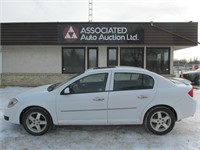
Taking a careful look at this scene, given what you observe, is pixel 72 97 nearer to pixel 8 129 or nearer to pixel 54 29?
pixel 8 129

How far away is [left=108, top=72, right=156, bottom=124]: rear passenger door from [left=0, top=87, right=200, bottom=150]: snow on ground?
397 mm

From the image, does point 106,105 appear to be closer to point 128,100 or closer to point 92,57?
point 128,100

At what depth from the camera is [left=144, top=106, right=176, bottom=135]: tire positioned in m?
4.69

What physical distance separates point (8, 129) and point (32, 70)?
7.68m

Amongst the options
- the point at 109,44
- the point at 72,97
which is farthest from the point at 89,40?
the point at 72,97

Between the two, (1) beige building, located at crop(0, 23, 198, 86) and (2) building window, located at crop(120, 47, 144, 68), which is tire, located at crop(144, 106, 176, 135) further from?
(2) building window, located at crop(120, 47, 144, 68)

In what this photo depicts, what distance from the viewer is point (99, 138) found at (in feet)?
14.9

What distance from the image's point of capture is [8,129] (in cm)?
505

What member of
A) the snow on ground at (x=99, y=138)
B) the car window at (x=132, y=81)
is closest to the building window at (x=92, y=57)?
the snow on ground at (x=99, y=138)

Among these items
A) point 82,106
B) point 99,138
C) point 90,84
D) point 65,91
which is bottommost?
point 99,138

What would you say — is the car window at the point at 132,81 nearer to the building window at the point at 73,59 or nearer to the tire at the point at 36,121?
the tire at the point at 36,121

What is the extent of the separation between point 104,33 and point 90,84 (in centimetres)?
650

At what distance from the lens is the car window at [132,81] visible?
15.6 feet

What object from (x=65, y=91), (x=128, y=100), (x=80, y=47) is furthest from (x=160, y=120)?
(x=80, y=47)
